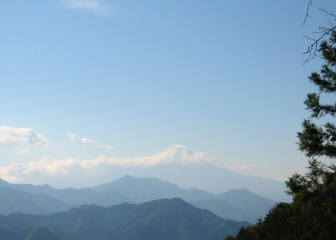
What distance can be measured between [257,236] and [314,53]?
74022 millimetres

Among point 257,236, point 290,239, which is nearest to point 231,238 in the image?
point 257,236

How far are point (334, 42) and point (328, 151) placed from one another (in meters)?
4.04

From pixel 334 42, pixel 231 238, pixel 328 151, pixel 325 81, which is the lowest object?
pixel 231 238

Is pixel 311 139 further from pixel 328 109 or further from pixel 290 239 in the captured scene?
pixel 290 239

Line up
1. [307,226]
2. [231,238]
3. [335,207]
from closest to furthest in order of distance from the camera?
1. [335,207]
2. [307,226]
3. [231,238]

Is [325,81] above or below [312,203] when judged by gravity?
above

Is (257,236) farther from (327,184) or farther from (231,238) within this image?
(327,184)

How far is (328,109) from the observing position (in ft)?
43.9

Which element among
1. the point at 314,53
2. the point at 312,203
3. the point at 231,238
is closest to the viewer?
the point at 314,53

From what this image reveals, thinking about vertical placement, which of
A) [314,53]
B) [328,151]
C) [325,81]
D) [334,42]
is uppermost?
[334,42]

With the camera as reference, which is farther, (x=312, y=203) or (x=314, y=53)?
(x=312, y=203)

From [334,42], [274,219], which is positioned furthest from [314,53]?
[274,219]

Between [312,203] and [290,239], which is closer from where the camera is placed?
[312,203]

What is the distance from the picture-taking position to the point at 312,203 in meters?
12.7
